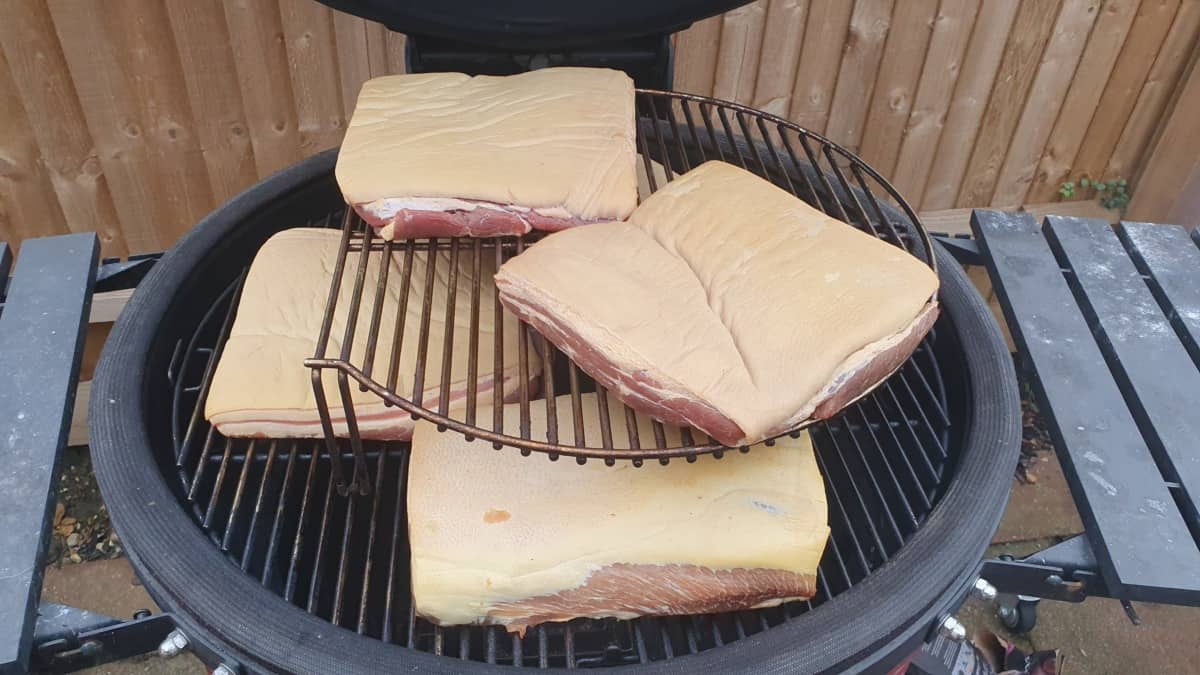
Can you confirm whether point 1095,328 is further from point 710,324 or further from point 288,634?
point 288,634

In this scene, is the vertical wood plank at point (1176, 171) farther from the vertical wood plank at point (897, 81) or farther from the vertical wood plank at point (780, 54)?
the vertical wood plank at point (780, 54)

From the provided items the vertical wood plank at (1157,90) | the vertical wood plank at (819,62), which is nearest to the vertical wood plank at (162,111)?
the vertical wood plank at (819,62)

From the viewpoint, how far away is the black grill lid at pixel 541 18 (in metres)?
1.75

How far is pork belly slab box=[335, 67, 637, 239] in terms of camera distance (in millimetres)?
1499

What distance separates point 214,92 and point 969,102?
2585mm

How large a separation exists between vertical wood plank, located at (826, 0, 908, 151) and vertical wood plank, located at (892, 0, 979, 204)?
175 mm

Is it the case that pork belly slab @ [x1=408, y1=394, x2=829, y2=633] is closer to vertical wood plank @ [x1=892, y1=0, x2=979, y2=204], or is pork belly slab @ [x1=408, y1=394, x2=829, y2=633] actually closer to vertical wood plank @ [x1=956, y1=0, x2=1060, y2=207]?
vertical wood plank @ [x1=892, y1=0, x2=979, y2=204]

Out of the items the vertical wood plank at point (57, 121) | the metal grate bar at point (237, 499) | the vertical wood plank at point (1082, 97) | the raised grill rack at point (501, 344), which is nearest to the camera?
the raised grill rack at point (501, 344)

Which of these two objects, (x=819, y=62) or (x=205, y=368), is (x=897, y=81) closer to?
(x=819, y=62)

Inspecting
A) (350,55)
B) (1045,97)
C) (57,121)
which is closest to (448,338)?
(350,55)

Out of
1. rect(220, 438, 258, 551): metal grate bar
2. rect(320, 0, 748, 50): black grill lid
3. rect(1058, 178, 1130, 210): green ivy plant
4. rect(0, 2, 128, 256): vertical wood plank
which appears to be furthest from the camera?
rect(1058, 178, 1130, 210): green ivy plant

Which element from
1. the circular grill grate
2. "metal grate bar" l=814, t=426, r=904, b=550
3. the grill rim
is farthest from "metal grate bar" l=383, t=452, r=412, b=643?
"metal grate bar" l=814, t=426, r=904, b=550

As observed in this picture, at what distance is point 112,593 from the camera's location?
2779mm

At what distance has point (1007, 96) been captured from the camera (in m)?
3.19
